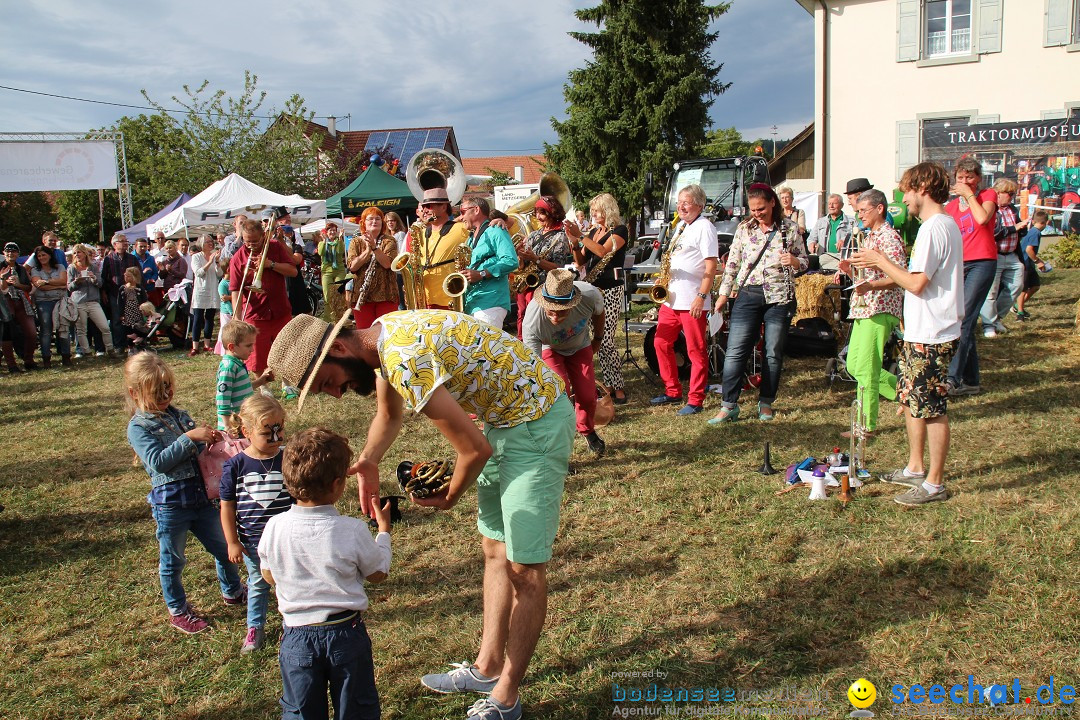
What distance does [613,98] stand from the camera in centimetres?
2425

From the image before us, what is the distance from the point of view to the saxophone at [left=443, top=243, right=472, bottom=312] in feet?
19.6

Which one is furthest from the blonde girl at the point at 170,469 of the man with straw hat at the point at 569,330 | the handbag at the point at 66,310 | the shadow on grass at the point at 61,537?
the handbag at the point at 66,310

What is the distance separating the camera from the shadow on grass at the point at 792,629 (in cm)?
288

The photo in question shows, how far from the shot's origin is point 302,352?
2289mm

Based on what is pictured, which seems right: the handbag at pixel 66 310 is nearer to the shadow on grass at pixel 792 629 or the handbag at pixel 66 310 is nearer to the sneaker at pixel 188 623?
the sneaker at pixel 188 623

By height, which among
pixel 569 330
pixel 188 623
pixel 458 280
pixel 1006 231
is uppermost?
pixel 1006 231

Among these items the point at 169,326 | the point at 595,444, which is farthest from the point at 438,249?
the point at 169,326

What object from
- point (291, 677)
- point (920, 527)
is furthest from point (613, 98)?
point (291, 677)

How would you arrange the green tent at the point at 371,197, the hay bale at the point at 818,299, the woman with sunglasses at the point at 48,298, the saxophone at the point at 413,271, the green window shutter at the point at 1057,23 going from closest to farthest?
1. the saxophone at the point at 413,271
2. the hay bale at the point at 818,299
3. the woman with sunglasses at the point at 48,298
4. the green window shutter at the point at 1057,23
5. the green tent at the point at 371,197

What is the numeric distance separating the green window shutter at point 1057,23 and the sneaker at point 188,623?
19.4m

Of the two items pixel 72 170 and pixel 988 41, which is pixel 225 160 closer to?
pixel 72 170

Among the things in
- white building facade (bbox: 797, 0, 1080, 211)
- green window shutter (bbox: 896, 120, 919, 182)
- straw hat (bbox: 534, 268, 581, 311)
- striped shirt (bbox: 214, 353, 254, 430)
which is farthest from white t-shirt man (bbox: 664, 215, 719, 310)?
white building facade (bbox: 797, 0, 1080, 211)

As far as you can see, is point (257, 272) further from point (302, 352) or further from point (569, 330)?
point (302, 352)

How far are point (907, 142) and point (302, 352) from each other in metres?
18.4
